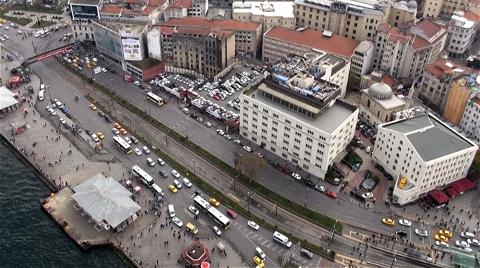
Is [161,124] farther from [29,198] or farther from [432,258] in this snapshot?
[432,258]

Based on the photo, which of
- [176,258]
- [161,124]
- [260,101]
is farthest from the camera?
[161,124]

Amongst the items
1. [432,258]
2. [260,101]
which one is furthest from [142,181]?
[432,258]

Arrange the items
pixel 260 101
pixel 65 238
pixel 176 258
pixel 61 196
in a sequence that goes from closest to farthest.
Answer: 1. pixel 176 258
2. pixel 65 238
3. pixel 61 196
4. pixel 260 101

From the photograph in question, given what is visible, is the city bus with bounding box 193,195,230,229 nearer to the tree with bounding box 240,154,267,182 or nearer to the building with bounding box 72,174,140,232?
the tree with bounding box 240,154,267,182

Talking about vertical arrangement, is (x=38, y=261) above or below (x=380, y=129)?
below

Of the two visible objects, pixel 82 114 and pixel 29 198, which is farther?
pixel 82 114

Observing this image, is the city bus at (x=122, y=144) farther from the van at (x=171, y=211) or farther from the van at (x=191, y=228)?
the van at (x=191, y=228)

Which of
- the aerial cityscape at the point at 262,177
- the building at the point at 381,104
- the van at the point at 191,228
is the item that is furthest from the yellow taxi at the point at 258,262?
the building at the point at 381,104
